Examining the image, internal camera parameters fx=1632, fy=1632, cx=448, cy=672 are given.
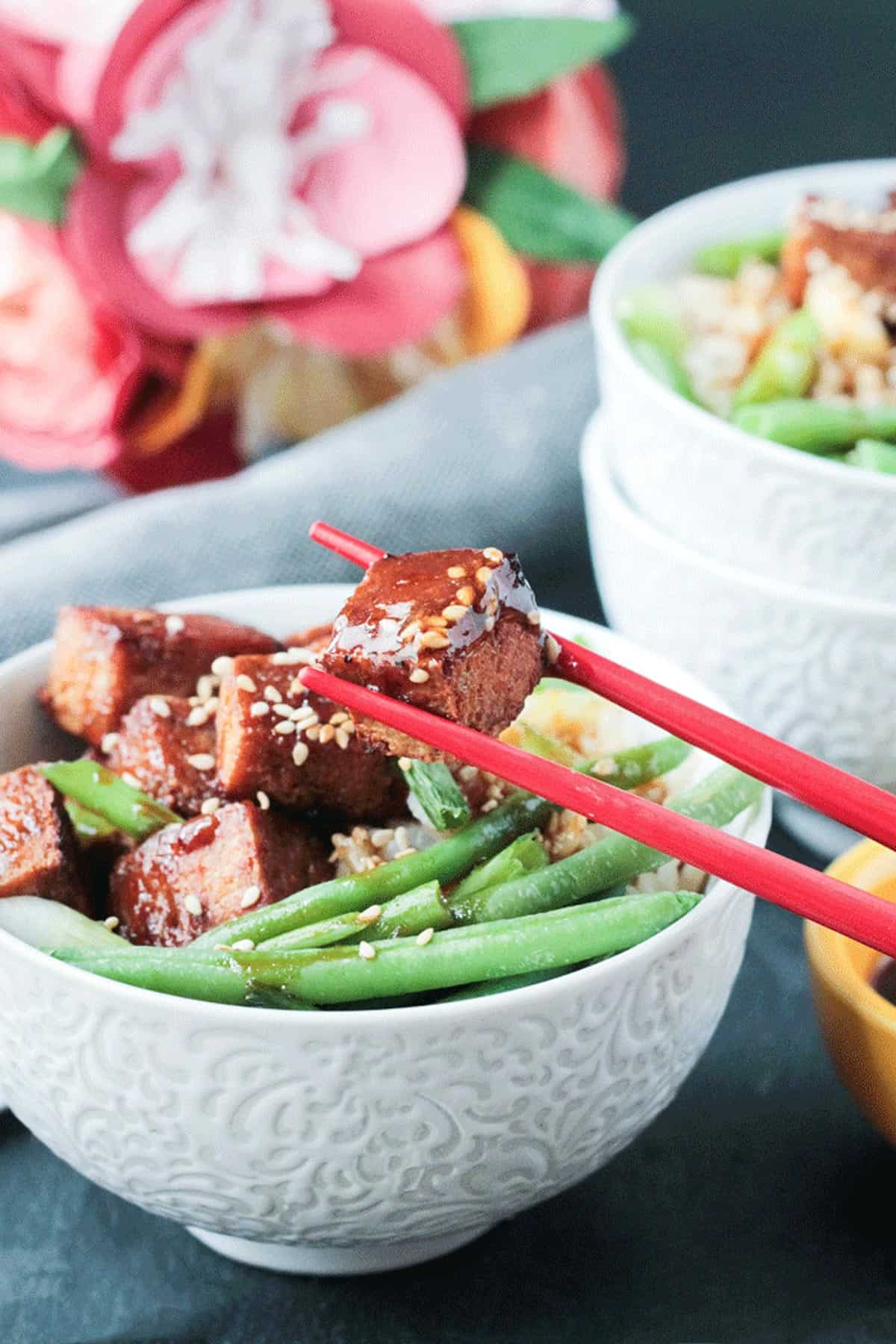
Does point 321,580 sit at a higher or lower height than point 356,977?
lower

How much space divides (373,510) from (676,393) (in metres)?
0.49

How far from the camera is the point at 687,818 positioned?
1.17 m

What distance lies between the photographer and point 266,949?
118cm

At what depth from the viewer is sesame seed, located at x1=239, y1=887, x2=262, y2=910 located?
125 cm

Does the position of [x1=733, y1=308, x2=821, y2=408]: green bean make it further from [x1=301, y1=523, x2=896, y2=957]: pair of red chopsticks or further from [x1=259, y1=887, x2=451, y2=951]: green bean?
[x1=259, y1=887, x2=451, y2=951]: green bean

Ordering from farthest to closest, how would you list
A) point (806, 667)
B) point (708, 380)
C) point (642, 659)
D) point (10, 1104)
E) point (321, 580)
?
point (321, 580) < point (708, 380) < point (806, 667) < point (642, 659) < point (10, 1104)

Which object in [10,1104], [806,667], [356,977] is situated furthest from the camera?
[806,667]

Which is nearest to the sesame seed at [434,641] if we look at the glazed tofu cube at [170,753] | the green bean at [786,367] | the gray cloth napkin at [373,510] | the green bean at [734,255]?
the glazed tofu cube at [170,753]

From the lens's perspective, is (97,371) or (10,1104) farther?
(97,371)

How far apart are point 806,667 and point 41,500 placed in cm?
135

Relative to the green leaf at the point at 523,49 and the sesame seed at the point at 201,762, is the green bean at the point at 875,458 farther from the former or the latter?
the green leaf at the point at 523,49

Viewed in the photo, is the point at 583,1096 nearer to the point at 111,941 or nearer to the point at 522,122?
the point at 111,941

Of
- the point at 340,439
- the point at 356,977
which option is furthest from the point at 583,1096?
the point at 340,439

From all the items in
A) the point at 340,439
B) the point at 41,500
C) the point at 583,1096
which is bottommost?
the point at 41,500
